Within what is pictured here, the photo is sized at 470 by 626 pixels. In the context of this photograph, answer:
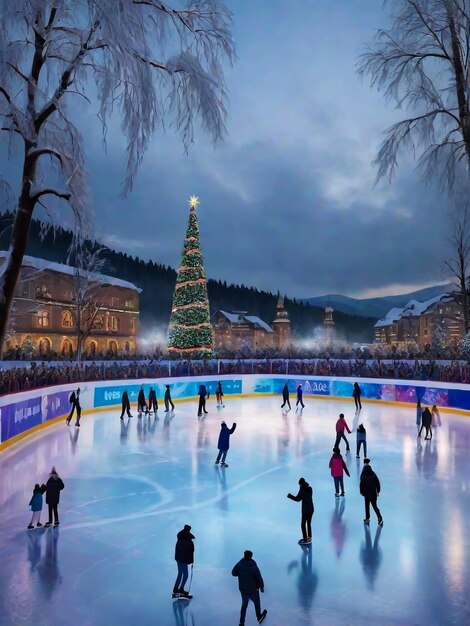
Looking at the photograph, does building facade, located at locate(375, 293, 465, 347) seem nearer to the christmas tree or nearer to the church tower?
the church tower

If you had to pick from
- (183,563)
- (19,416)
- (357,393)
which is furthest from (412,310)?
(183,563)

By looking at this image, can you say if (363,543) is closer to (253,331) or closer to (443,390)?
(443,390)

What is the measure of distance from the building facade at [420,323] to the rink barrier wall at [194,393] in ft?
165

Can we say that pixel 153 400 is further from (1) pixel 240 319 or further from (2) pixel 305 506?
(1) pixel 240 319

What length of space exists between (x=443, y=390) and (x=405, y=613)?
20.7 m

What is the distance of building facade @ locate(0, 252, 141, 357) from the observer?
1756 inches

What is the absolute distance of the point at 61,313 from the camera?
50.8 meters

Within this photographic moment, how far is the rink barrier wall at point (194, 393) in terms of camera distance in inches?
626

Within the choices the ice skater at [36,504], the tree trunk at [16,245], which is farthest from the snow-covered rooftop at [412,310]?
the tree trunk at [16,245]

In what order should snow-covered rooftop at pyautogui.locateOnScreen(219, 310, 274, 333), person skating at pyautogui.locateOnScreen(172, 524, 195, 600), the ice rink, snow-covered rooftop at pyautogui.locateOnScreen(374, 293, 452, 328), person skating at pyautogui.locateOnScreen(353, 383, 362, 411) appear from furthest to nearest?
snow-covered rooftop at pyautogui.locateOnScreen(219, 310, 274, 333)
snow-covered rooftop at pyautogui.locateOnScreen(374, 293, 452, 328)
person skating at pyautogui.locateOnScreen(353, 383, 362, 411)
person skating at pyautogui.locateOnScreen(172, 524, 195, 600)
the ice rink

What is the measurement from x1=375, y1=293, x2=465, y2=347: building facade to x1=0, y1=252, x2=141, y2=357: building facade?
46.6 m

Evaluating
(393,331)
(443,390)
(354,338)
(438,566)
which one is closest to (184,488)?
(438,566)

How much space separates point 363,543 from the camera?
7574 millimetres

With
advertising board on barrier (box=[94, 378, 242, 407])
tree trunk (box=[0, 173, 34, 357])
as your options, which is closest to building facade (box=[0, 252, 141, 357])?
advertising board on barrier (box=[94, 378, 242, 407])
